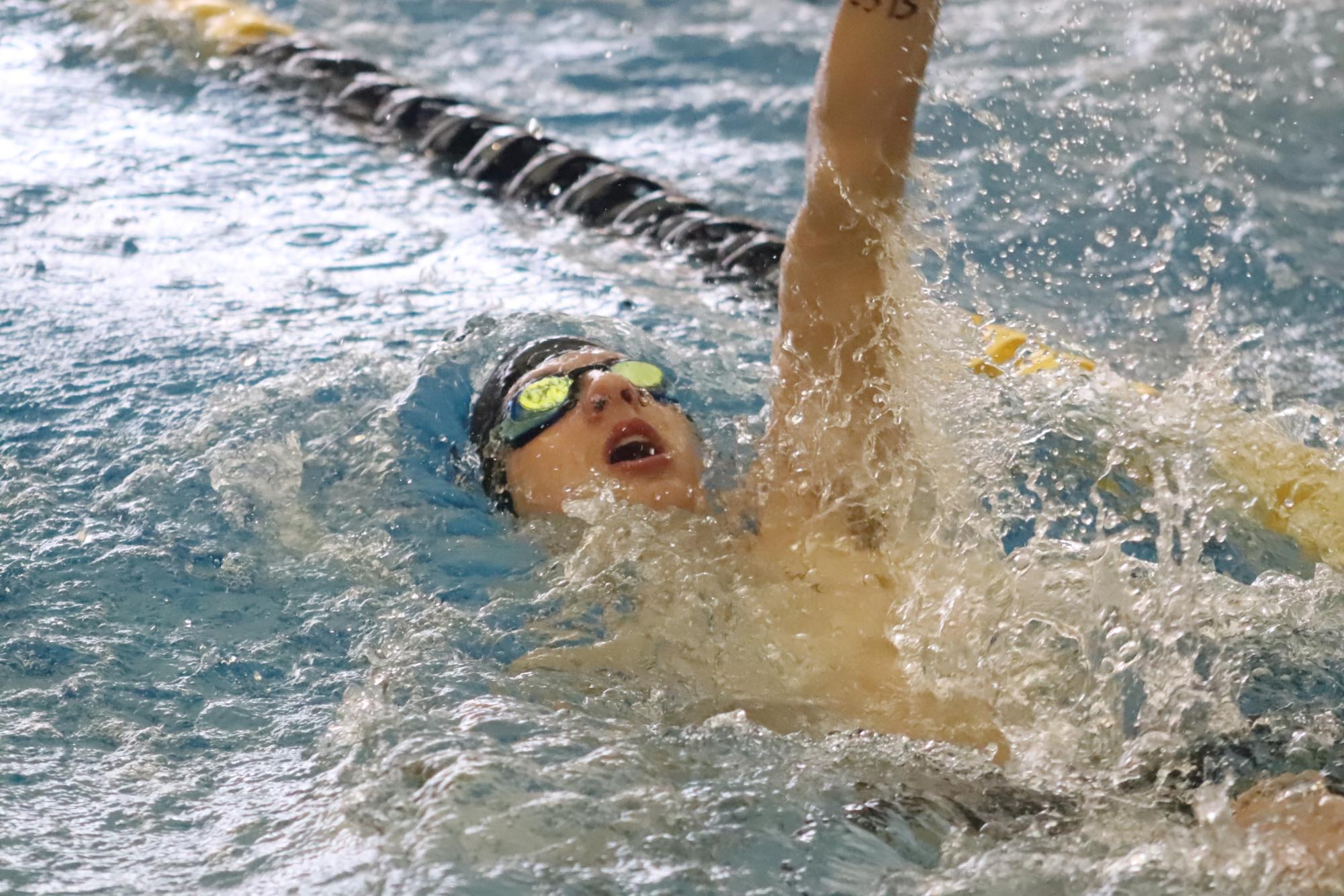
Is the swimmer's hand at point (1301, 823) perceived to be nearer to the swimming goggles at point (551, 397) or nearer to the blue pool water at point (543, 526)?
the blue pool water at point (543, 526)

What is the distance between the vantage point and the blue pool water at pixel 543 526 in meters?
1.74

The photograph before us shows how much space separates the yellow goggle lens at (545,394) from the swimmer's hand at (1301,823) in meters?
1.28

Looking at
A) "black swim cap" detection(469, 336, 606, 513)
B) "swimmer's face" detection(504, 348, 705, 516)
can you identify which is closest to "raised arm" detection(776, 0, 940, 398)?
"swimmer's face" detection(504, 348, 705, 516)

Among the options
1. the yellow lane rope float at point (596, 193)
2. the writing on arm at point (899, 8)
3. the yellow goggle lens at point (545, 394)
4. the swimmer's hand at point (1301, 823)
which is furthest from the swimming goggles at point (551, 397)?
the swimmer's hand at point (1301, 823)

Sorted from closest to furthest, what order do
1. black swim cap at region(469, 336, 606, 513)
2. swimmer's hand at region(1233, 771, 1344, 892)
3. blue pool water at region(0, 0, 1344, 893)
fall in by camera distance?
swimmer's hand at region(1233, 771, 1344, 892)
blue pool water at region(0, 0, 1344, 893)
black swim cap at region(469, 336, 606, 513)

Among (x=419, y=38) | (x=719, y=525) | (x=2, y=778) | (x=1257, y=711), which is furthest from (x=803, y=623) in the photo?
(x=419, y=38)

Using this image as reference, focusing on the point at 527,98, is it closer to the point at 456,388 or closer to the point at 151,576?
the point at 456,388

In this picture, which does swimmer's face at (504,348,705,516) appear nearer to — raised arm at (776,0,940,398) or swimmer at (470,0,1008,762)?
swimmer at (470,0,1008,762)

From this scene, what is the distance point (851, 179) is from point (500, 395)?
0.91 meters

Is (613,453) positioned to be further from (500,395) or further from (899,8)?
(899,8)

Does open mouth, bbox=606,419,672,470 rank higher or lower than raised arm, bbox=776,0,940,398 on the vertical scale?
lower

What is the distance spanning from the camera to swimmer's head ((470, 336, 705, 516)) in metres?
2.35

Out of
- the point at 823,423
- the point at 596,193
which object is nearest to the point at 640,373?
the point at 823,423

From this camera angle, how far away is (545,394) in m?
2.46
